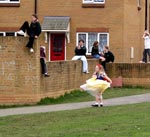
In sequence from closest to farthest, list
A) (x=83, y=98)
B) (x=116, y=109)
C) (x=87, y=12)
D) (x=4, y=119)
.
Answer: (x=4, y=119)
(x=116, y=109)
(x=83, y=98)
(x=87, y=12)

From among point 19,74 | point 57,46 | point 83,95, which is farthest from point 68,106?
point 57,46

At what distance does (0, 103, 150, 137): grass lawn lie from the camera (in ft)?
41.2

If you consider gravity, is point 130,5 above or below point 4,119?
above

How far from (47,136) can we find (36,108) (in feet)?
23.1

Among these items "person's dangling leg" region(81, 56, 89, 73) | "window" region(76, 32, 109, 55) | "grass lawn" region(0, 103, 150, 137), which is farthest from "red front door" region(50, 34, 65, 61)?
"grass lawn" region(0, 103, 150, 137)

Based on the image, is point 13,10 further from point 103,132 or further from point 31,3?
point 103,132

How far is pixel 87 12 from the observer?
104 feet

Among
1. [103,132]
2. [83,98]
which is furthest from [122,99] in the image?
[103,132]

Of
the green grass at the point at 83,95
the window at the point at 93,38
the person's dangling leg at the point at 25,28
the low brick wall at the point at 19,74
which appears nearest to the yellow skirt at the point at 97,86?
the low brick wall at the point at 19,74

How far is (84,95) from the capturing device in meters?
23.7

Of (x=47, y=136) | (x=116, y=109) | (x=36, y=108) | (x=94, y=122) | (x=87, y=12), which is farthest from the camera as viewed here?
(x=87, y=12)

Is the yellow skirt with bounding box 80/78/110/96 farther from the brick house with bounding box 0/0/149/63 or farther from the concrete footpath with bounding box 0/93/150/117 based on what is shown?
the brick house with bounding box 0/0/149/63

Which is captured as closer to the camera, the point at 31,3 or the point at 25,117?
the point at 25,117

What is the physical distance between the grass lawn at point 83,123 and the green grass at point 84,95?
12.4ft
